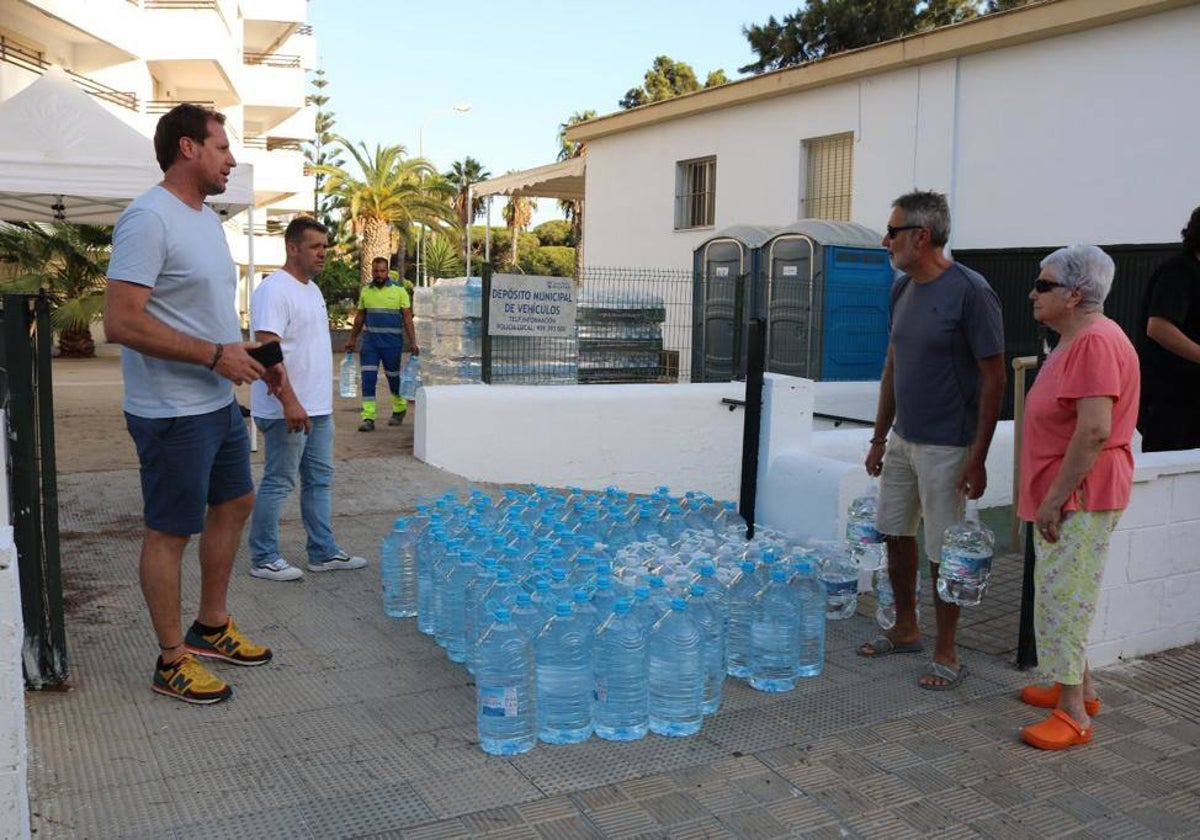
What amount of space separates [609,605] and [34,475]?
2325mm

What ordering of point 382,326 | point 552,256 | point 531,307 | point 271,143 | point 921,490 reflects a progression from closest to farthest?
1. point 921,490
2. point 531,307
3. point 382,326
4. point 271,143
5. point 552,256

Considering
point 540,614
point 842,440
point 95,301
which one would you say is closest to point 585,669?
point 540,614

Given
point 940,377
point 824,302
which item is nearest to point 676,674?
point 940,377

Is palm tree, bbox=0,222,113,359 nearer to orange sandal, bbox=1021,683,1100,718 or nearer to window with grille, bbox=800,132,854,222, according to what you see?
window with grille, bbox=800,132,854,222

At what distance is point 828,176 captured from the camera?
16.2m

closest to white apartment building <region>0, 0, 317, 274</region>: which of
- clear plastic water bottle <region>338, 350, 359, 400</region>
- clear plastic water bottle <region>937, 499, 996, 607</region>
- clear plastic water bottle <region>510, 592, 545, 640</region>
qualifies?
clear plastic water bottle <region>338, 350, 359, 400</region>

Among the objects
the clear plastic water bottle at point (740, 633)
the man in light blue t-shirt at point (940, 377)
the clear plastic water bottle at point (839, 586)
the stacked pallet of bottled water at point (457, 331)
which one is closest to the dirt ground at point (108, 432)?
the stacked pallet of bottled water at point (457, 331)

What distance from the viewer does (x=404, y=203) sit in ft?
149

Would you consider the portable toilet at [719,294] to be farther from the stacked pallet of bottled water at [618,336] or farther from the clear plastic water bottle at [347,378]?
the clear plastic water bottle at [347,378]

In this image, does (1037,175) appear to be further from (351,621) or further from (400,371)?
(351,621)

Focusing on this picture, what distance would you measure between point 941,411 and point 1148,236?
896 centimetres

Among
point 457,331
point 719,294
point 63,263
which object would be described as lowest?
point 457,331

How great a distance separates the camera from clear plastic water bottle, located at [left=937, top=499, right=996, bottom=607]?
14.5 ft

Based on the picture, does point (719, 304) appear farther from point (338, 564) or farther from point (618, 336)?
point (338, 564)
